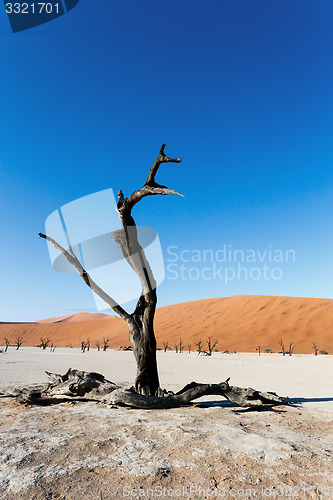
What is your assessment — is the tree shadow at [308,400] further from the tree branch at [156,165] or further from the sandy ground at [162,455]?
the tree branch at [156,165]

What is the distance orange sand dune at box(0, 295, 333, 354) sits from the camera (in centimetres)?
4981

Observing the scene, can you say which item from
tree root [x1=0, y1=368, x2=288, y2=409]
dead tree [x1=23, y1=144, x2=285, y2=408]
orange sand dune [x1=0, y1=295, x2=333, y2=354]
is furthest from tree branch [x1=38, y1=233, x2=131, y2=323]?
orange sand dune [x1=0, y1=295, x2=333, y2=354]

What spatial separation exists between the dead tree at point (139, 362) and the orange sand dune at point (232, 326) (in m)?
40.0

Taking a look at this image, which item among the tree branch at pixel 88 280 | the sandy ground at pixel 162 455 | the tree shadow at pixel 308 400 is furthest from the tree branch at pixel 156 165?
the tree shadow at pixel 308 400

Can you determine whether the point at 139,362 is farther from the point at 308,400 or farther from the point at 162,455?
the point at 308,400

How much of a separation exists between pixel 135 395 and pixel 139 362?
1088 millimetres

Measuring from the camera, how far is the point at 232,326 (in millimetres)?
60875

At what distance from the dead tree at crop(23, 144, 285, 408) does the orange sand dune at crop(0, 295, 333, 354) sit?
40006 millimetres

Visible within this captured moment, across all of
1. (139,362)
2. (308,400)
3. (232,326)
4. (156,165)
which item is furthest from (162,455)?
(232,326)

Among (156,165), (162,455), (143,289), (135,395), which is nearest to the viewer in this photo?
(162,455)

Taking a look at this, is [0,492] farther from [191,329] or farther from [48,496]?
[191,329]

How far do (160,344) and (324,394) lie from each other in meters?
47.7

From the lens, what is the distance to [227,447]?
395 centimetres

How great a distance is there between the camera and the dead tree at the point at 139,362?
6598 mm
